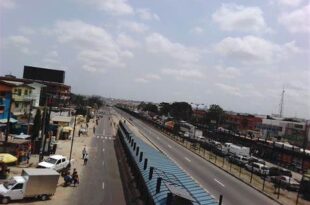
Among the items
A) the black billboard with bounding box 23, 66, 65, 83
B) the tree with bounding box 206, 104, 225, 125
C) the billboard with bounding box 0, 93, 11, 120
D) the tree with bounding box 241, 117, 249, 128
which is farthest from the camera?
the black billboard with bounding box 23, 66, 65, 83

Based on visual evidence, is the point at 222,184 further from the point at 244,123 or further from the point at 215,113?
the point at 244,123

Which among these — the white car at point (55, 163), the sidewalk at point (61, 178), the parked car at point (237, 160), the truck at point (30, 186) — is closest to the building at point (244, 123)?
the parked car at point (237, 160)

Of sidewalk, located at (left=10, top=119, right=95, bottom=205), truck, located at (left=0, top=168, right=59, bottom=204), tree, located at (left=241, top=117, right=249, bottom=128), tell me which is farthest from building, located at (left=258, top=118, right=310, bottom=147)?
truck, located at (left=0, top=168, right=59, bottom=204)

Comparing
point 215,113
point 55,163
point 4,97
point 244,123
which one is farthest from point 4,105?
point 244,123

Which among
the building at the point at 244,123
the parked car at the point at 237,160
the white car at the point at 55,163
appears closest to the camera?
the white car at the point at 55,163

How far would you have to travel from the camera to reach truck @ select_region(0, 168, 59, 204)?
26812mm

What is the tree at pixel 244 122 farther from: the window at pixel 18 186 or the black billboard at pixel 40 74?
the window at pixel 18 186

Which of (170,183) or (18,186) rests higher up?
(170,183)

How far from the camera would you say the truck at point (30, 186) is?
88.0ft

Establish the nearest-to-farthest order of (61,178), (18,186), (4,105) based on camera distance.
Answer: (18,186) → (61,178) → (4,105)

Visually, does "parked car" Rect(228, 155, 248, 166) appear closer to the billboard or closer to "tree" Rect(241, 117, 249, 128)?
the billboard

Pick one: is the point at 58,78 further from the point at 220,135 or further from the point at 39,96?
the point at 220,135

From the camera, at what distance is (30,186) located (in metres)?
27.8

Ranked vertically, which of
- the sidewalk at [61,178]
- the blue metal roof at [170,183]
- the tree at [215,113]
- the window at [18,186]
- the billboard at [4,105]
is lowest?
the sidewalk at [61,178]
